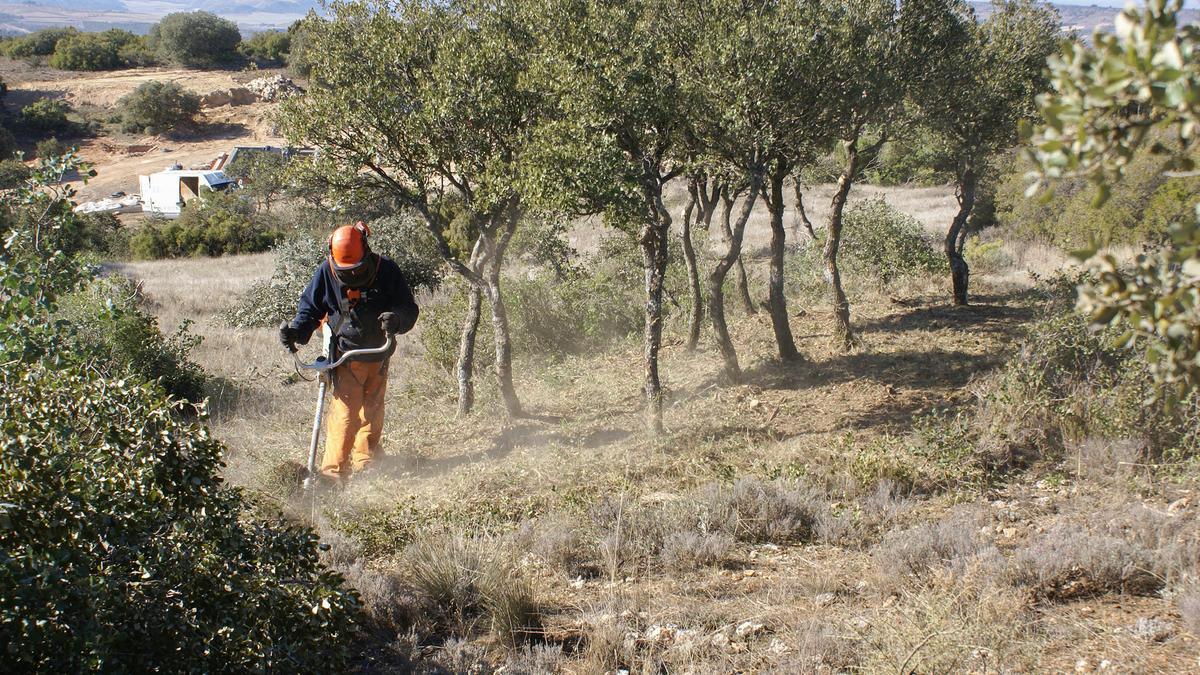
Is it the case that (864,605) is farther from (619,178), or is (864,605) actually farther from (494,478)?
(619,178)

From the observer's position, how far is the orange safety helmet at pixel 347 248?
6.48 metres

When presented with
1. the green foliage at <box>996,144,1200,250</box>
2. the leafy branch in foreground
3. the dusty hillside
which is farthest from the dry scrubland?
the dusty hillside

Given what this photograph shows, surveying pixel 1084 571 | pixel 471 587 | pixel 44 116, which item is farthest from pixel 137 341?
pixel 44 116

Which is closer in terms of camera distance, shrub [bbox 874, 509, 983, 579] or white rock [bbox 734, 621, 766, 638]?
white rock [bbox 734, 621, 766, 638]

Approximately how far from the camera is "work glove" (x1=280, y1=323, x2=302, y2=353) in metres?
6.37

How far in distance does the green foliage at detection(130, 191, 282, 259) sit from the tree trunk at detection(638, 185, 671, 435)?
969 inches

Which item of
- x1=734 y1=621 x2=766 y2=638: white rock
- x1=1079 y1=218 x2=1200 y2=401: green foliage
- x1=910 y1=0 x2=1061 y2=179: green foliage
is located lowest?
x1=734 y1=621 x2=766 y2=638: white rock

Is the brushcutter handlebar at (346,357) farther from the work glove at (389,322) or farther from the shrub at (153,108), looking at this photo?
the shrub at (153,108)

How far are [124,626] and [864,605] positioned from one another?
3.53 metres

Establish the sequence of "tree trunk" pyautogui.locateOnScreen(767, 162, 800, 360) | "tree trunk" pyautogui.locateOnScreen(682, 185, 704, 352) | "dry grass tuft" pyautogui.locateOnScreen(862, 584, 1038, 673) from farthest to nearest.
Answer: "tree trunk" pyautogui.locateOnScreen(682, 185, 704, 352) → "tree trunk" pyautogui.locateOnScreen(767, 162, 800, 360) → "dry grass tuft" pyautogui.locateOnScreen(862, 584, 1038, 673)

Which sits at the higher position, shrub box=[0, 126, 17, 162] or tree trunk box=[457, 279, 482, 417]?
shrub box=[0, 126, 17, 162]

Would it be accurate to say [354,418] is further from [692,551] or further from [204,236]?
[204,236]

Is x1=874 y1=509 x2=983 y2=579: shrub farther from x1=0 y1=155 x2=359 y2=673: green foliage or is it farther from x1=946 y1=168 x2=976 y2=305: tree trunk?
x1=946 y1=168 x2=976 y2=305: tree trunk

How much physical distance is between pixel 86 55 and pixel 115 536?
85.2 metres
